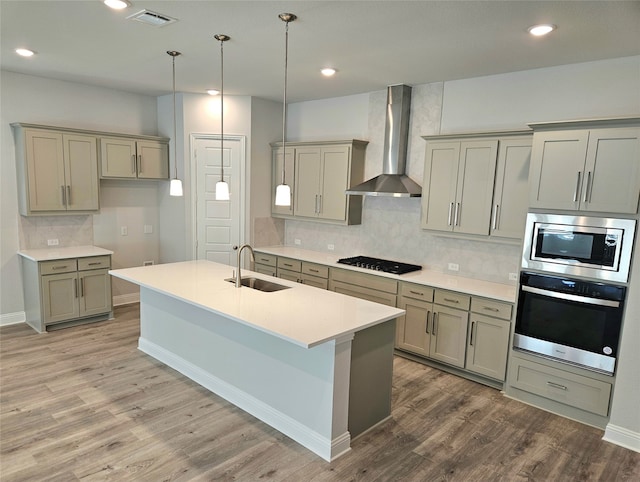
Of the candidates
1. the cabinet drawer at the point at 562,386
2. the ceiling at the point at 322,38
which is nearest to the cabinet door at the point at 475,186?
the ceiling at the point at 322,38

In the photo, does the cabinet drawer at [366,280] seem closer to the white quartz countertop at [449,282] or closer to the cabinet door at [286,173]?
the white quartz countertop at [449,282]

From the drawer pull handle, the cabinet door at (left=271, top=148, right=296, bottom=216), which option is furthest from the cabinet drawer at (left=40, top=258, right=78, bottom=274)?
the drawer pull handle

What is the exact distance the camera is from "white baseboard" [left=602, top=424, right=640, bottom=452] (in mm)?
2982

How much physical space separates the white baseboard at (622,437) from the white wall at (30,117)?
5.80m

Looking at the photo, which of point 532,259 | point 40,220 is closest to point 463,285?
point 532,259

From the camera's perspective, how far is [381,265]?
4.66 m

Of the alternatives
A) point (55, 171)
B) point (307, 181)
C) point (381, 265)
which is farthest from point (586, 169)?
point (55, 171)

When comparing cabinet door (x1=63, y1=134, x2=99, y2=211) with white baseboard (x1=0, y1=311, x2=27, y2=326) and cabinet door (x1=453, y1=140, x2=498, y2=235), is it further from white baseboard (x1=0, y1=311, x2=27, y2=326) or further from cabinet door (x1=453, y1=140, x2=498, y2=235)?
cabinet door (x1=453, y1=140, x2=498, y2=235)

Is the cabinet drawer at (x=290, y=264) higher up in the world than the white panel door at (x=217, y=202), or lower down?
lower down

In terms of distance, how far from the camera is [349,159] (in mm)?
5008

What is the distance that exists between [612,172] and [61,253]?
5.46 metres

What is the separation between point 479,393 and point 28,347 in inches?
177

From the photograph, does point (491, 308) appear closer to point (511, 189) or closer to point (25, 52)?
point (511, 189)

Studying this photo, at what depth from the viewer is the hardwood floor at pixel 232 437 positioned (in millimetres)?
2625
